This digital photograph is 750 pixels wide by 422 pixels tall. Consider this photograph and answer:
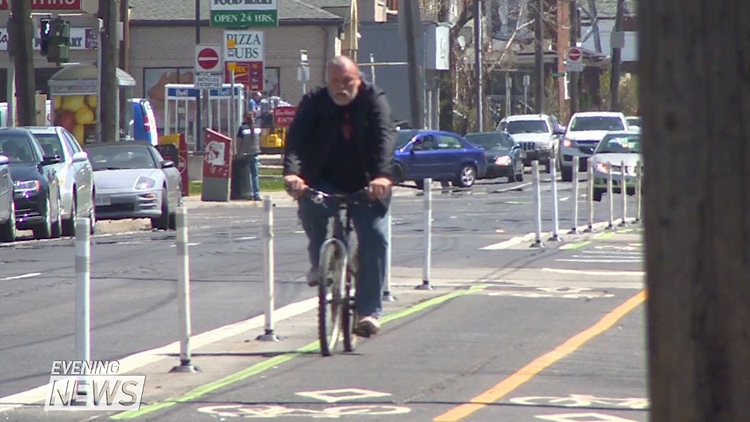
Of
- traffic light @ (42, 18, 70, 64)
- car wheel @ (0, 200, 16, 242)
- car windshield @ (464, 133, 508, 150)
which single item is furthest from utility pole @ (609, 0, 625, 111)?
car wheel @ (0, 200, 16, 242)

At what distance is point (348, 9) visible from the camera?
56781 millimetres

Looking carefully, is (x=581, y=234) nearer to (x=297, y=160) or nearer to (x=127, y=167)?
(x=127, y=167)

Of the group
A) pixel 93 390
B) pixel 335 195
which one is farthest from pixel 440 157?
pixel 93 390

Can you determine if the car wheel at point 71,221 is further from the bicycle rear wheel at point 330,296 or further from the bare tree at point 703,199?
the bare tree at point 703,199

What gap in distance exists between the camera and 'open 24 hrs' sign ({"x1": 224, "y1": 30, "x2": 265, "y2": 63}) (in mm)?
33844

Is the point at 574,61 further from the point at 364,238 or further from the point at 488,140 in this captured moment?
the point at 364,238

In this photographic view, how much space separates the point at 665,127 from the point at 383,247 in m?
6.05

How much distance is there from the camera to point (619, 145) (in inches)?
1260

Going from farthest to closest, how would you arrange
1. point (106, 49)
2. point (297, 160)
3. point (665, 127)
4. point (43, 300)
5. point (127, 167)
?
1. point (106, 49)
2. point (127, 167)
3. point (43, 300)
4. point (297, 160)
5. point (665, 127)

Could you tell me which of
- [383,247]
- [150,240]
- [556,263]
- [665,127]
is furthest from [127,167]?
[665,127]

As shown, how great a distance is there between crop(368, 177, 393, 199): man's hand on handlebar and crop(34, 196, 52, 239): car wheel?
12.8 meters

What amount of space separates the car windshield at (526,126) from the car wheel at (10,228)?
3008 centimetres

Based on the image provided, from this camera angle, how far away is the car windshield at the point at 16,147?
70.6ft

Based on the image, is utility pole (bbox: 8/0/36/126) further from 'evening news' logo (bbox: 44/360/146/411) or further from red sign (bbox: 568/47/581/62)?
red sign (bbox: 568/47/581/62)
